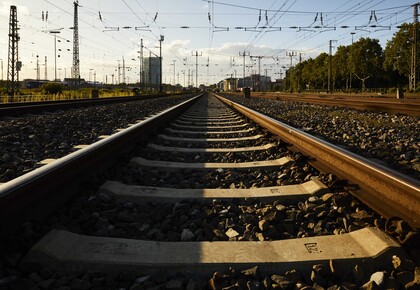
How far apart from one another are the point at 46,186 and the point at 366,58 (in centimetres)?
8862

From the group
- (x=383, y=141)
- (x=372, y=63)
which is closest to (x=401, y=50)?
(x=372, y=63)

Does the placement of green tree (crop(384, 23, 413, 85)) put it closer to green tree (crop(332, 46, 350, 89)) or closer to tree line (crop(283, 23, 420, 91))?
tree line (crop(283, 23, 420, 91))

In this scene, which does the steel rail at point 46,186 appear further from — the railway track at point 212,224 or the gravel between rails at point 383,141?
the gravel between rails at point 383,141

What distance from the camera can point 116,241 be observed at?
2.29m

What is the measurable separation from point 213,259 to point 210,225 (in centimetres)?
63

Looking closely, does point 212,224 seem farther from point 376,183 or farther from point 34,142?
point 34,142

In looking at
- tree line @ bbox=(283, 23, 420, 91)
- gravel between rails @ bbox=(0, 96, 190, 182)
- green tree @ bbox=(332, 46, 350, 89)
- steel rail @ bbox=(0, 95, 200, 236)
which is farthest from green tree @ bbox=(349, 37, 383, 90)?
steel rail @ bbox=(0, 95, 200, 236)

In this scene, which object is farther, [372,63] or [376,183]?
[372,63]

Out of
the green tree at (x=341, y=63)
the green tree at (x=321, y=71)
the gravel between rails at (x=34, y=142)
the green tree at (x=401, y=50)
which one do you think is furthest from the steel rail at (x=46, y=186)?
the green tree at (x=321, y=71)

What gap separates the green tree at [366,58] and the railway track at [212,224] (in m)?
84.5

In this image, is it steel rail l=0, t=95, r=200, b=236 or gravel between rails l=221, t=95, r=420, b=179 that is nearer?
steel rail l=0, t=95, r=200, b=236

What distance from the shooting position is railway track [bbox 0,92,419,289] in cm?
200

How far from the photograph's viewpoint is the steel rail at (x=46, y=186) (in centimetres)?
221

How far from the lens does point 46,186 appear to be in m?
2.66
